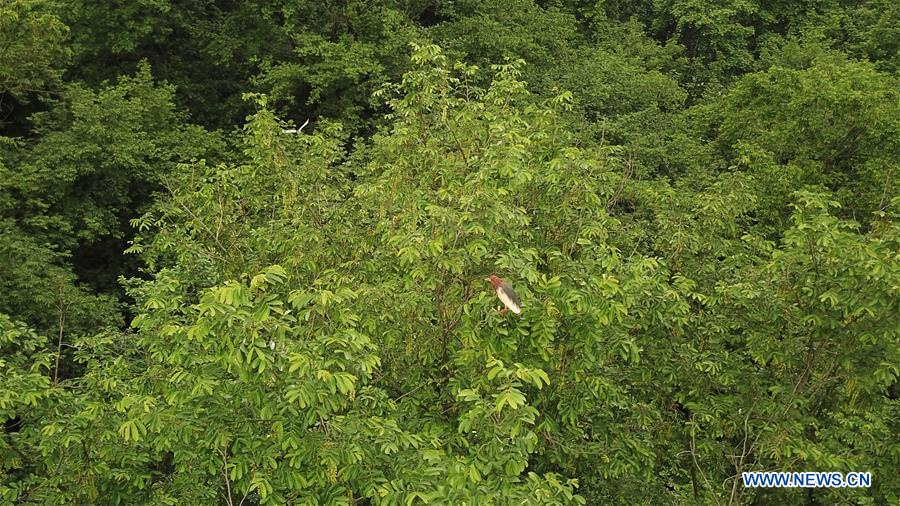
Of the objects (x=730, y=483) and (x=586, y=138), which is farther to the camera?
(x=586, y=138)

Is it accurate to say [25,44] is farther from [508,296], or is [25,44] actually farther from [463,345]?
[508,296]

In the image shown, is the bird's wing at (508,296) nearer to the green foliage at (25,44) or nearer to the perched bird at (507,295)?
the perched bird at (507,295)

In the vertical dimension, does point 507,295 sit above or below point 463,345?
Answer: above

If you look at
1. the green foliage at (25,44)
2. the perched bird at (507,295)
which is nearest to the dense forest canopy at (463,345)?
the perched bird at (507,295)

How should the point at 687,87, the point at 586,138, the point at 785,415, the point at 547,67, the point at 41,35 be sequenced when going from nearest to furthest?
the point at 785,415 < the point at 41,35 < the point at 586,138 < the point at 547,67 < the point at 687,87

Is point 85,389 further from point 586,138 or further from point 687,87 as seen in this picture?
point 687,87

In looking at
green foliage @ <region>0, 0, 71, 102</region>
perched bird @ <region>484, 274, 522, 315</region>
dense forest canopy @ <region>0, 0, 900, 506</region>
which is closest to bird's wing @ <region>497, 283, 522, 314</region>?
perched bird @ <region>484, 274, 522, 315</region>

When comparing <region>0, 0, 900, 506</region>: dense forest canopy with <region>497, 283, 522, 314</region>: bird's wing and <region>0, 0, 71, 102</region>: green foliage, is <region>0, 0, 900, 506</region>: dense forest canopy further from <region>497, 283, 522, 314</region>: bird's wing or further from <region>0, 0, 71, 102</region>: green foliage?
<region>0, 0, 71, 102</region>: green foliage

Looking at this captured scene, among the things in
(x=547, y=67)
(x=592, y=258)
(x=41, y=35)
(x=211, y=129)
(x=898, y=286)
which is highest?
(x=898, y=286)

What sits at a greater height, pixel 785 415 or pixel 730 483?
pixel 785 415

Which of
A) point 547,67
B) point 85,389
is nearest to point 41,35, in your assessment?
point 85,389

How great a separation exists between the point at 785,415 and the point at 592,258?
176 centimetres

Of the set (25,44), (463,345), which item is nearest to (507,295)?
(463,345)

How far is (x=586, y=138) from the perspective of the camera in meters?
13.8
